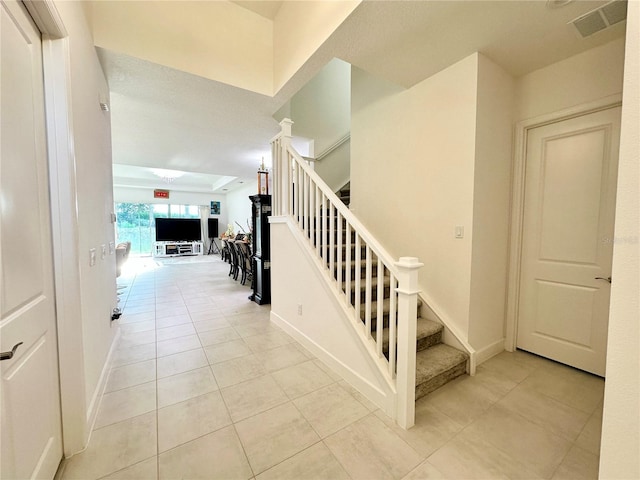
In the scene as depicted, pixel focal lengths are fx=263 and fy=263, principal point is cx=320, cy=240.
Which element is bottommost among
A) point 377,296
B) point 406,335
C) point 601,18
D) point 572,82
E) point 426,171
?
point 406,335

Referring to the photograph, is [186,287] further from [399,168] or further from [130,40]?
[399,168]

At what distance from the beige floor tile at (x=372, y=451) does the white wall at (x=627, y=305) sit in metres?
1.00

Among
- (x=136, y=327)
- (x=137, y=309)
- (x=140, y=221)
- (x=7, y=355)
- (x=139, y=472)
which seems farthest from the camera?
(x=140, y=221)

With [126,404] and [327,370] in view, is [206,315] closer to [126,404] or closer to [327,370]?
[126,404]

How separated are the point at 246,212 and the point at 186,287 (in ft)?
18.6

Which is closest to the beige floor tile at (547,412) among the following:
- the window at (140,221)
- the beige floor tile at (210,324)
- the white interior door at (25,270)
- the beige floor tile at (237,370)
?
the beige floor tile at (237,370)

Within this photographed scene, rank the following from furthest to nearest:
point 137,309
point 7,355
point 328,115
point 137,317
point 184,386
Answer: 1. point 328,115
2. point 137,309
3. point 137,317
4. point 184,386
5. point 7,355

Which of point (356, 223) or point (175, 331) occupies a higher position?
point (356, 223)

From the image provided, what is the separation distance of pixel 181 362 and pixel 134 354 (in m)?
0.57

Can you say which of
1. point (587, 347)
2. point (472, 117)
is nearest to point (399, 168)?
point (472, 117)

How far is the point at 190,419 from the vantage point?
1777 millimetres

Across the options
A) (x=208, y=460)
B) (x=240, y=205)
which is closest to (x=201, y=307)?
(x=208, y=460)

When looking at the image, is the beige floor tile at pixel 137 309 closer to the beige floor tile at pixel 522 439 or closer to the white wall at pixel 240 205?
the beige floor tile at pixel 522 439

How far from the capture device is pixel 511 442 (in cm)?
161
